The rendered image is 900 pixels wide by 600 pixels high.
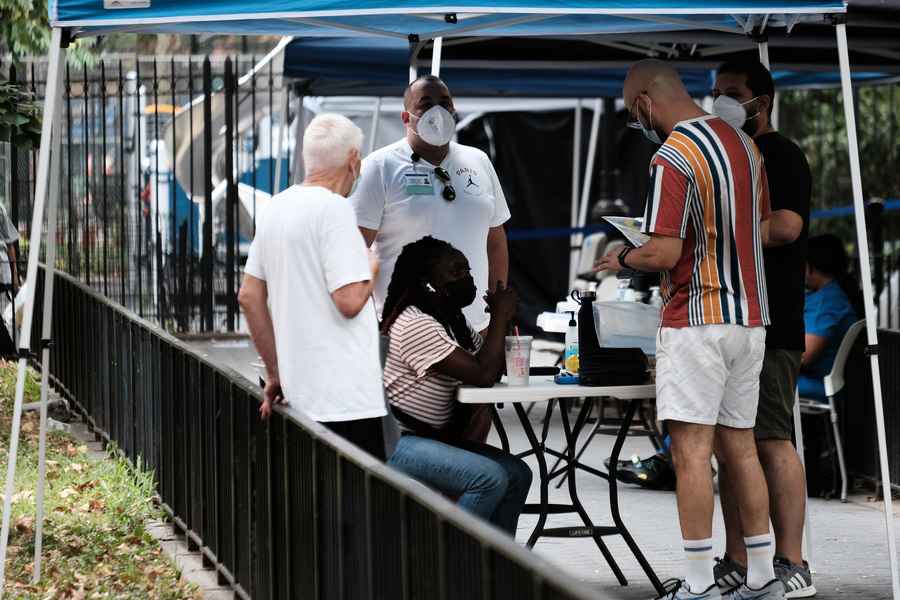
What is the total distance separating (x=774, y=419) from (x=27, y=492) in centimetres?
426

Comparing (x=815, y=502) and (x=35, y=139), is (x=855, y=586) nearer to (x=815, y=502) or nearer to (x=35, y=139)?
(x=815, y=502)

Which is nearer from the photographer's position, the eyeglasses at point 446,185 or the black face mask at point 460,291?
the black face mask at point 460,291

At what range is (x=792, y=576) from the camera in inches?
240

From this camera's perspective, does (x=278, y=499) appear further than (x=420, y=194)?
No

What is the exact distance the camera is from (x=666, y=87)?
18.5ft

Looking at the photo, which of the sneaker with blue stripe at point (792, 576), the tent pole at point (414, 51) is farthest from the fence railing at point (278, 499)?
the sneaker with blue stripe at point (792, 576)

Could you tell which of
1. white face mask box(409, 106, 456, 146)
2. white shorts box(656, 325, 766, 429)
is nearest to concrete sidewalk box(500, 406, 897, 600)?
white shorts box(656, 325, 766, 429)

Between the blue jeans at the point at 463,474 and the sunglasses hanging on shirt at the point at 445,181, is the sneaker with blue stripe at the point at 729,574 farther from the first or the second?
the sunglasses hanging on shirt at the point at 445,181

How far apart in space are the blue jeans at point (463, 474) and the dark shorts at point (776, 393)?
108 cm

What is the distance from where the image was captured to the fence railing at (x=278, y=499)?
3301 mm

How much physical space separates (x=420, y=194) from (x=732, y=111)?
155 cm

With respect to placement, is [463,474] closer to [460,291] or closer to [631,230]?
[460,291]

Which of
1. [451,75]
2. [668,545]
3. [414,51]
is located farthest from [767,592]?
[451,75]

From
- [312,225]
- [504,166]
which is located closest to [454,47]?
[312,225]
